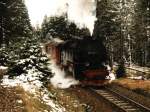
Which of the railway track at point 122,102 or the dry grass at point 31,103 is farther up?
the dry grass at point 31,103

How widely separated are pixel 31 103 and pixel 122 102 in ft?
22.9

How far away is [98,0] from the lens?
38.2 m

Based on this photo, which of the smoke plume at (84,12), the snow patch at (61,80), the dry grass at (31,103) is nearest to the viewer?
the dry grass at (31,103)

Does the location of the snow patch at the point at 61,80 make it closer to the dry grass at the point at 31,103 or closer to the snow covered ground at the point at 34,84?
the snow covered ground at the point at 34,84

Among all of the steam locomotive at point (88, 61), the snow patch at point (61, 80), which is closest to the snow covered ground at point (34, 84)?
the snow patch at point (61, 80)

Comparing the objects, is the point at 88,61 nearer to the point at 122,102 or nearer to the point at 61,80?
the point at 61,80

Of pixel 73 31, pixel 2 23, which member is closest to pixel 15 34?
pixel 2 23

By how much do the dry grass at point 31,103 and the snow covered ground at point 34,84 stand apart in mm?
366

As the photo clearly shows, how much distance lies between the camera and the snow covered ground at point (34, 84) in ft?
41.6

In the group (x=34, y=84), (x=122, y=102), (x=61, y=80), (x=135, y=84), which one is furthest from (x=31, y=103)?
(x=61, y=80)

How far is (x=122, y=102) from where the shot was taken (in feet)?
53.4

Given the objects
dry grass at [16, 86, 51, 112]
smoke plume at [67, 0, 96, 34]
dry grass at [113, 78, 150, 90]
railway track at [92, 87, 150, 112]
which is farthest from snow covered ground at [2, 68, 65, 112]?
smoke plume at [67, 0, 96, 34]

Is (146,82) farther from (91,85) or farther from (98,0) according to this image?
(98,0)

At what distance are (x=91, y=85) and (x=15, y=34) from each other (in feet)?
46.4
